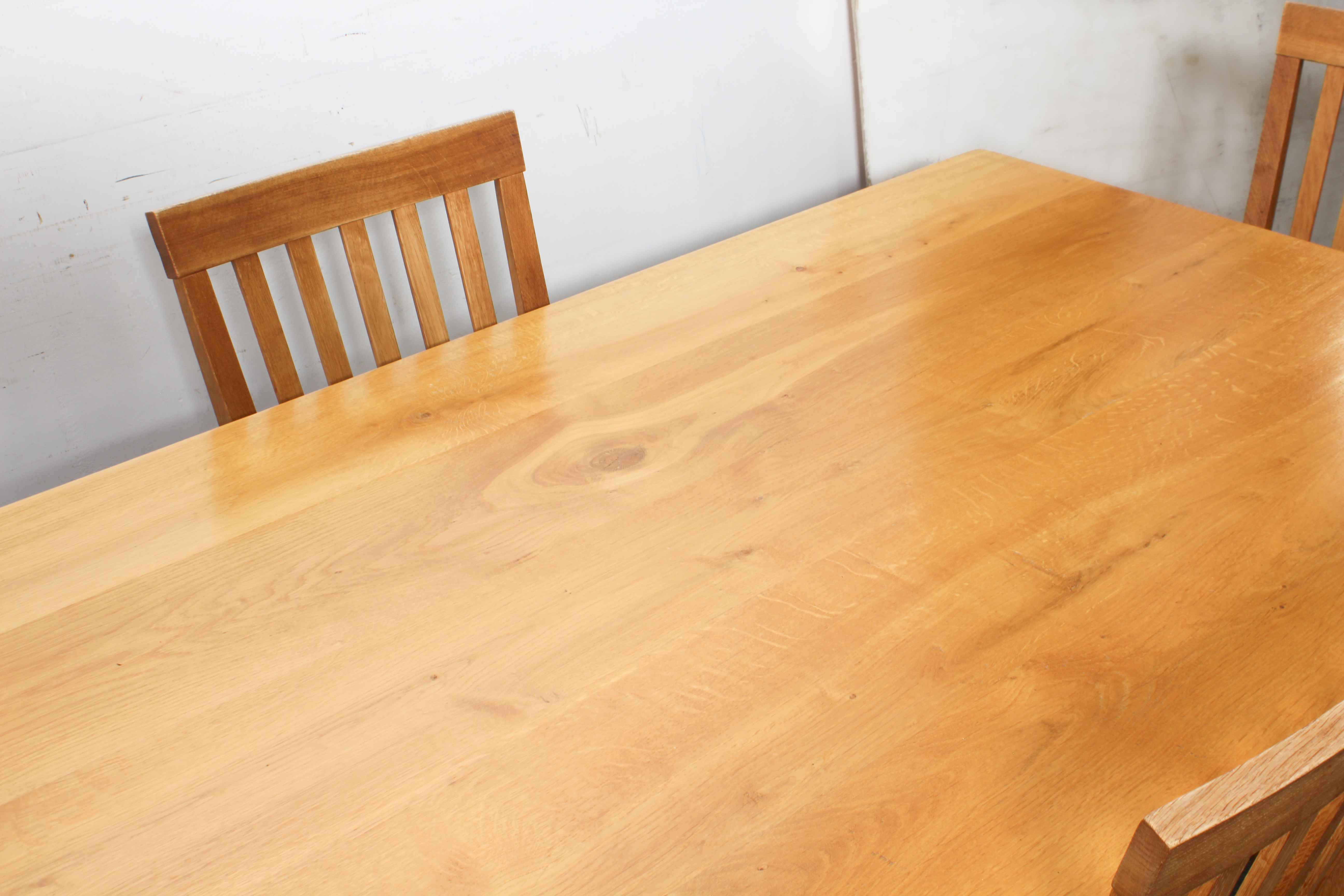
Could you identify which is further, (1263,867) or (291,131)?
(291,131)

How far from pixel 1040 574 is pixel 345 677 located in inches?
22.1

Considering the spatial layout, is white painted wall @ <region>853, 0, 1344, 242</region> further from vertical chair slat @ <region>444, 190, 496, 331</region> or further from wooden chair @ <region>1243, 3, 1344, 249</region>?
vertical chair slat @ <region>444, 190, 496, 331</region>

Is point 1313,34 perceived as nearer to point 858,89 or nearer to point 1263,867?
point 858,89

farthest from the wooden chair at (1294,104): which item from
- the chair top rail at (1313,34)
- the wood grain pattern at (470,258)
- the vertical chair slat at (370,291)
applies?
the vertical chair slat at (370,291)

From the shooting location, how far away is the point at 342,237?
50.4 inches

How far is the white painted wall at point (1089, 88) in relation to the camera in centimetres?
182

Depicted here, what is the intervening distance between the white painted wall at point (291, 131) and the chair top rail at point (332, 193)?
0.19 m

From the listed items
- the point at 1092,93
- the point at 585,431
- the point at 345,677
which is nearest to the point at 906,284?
the point at 585,431

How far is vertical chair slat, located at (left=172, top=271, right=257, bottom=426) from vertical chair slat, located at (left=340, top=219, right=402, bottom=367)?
0.16 metres

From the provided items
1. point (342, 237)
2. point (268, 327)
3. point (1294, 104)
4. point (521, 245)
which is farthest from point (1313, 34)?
point (268, 327)

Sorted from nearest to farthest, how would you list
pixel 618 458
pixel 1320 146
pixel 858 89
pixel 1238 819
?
pixel 1238 819 → pixel 618 458 → pixel 1320 146 → pixel 858 89

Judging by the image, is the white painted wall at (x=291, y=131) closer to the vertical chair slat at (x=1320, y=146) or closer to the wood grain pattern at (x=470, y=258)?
the wood grain pattern at (x=470, y=258)

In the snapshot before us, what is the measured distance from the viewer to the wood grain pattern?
4.23ft

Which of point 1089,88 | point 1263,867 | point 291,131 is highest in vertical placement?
point 291,131
